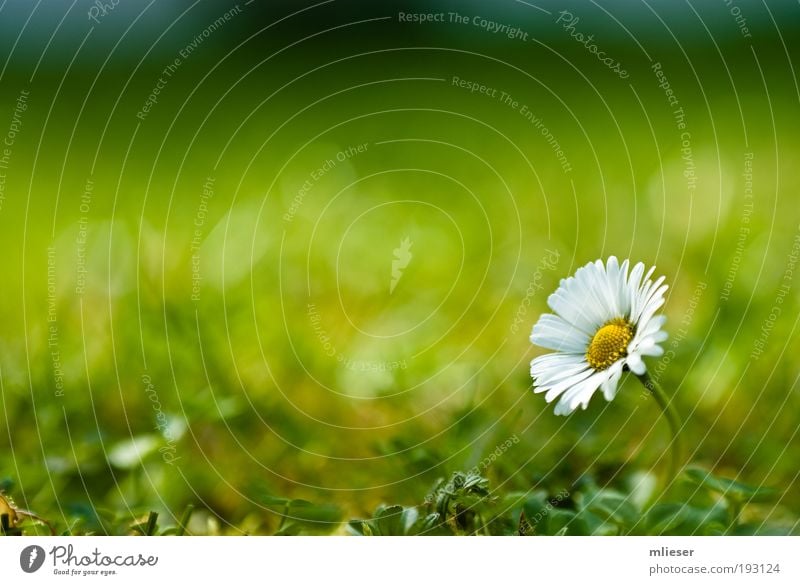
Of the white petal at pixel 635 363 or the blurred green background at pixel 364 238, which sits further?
the blurred green background at pixel 364 238

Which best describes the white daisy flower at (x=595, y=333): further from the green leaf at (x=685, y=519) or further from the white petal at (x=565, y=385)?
the green leaf at (x=685, y=519)

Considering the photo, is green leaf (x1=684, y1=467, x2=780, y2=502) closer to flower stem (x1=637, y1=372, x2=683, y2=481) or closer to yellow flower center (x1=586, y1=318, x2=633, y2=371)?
flower stem (x1=637, y1=372, x2=683, y2=481)

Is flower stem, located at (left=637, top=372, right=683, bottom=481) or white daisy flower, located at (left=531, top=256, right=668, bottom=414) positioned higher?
white daisy flower, located at (left=531, top=256, right=668, bottom=414)

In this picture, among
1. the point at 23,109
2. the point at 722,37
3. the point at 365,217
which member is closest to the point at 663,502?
the point at 365,217

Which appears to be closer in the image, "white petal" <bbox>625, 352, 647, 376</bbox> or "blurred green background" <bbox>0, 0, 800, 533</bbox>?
"white petal" <bbox>625, 352, 647, 376</bbox>

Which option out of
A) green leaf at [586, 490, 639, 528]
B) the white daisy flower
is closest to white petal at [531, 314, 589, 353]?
the white daisy flower

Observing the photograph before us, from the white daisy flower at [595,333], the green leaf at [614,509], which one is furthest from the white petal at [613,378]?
the green leaf at [614,509]
